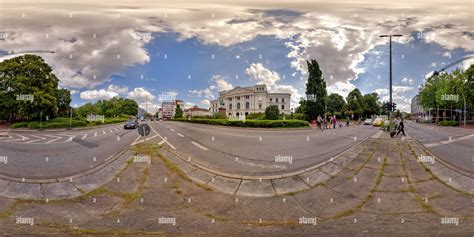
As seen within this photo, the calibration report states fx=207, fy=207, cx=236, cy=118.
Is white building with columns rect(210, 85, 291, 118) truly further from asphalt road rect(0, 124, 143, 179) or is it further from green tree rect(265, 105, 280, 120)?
asphalt road rect(0, 124, 143, 179)

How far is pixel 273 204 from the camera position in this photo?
2752 mm

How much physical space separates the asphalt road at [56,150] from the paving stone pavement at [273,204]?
368 millimetres

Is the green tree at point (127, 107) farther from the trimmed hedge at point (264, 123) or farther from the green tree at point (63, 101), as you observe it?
the trimmed hedge at point (264, 123)

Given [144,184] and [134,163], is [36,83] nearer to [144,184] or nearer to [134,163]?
[134,163]

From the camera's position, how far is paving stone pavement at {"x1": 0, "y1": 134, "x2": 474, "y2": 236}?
2633 millimetres

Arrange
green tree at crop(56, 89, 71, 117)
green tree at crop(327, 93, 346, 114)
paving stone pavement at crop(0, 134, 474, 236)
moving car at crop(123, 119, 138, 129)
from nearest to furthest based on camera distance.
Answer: paving stone pavement at crop(0, 134, 474, 236)
green tree at crop(327, 93, 346, 114)
green tree at crop(56, 89, 71, 117)
moving car at crop(123, 119, 138, 129)

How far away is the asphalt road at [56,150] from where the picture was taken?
2910 millimetres

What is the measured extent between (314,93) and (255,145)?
1.10 meters

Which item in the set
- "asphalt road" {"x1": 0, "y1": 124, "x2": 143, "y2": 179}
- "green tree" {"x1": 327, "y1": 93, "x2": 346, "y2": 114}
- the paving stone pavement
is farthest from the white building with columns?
"asphalt road" {"x1": 0, "y1": 124, "x2": 143, "y2": 179}

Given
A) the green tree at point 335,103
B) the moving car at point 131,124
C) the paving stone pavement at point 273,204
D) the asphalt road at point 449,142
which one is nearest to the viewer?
the paving stone pavement at point 273,204

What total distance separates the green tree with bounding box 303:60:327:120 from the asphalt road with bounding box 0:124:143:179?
2.63 meters

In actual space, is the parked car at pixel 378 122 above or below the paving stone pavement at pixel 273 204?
above

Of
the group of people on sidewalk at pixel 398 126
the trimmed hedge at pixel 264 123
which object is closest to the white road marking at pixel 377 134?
the group of people on sidewalk at pixel 398 126

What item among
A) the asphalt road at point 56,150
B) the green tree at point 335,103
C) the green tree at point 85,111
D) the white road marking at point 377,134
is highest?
the green tree at point 335,103
